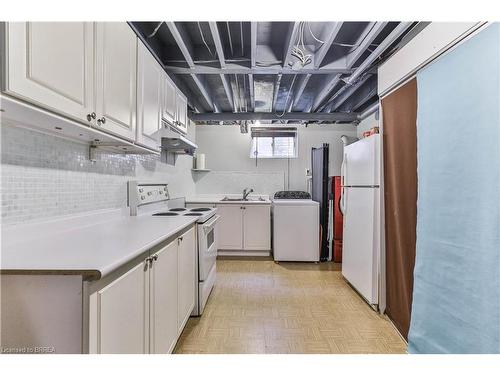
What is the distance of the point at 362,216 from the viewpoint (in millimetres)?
2566

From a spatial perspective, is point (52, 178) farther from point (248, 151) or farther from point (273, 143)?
point (273, 143)

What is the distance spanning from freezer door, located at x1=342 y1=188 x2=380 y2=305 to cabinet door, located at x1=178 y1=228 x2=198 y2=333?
64.5 inches

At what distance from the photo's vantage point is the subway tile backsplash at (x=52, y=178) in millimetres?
1140

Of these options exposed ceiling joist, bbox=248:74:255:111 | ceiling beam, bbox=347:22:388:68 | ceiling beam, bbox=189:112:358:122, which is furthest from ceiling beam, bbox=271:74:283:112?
ceiling beam, bbox=347:22:388:68

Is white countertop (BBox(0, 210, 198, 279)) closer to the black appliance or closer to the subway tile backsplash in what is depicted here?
the subway tile backsplash

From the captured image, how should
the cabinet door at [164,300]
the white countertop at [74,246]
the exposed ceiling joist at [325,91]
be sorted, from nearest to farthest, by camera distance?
the white countertop at [74,246], the cabinet door at [164,300], the exposed ceiling joist at [325,91]

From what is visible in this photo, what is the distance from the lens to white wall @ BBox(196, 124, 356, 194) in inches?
180

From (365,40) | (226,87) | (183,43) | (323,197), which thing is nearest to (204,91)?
(226,87)

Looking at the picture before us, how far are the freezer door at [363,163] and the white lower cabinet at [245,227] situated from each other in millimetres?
1492

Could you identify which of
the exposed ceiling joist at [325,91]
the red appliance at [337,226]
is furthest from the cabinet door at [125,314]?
the red appliance at [337,226]

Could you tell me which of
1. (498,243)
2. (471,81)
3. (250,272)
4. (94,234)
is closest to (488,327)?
(498,243)

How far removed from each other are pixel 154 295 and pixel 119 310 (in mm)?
338

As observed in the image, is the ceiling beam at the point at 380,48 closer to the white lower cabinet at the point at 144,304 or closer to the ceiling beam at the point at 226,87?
the ceiling beam at the point at 226,87
